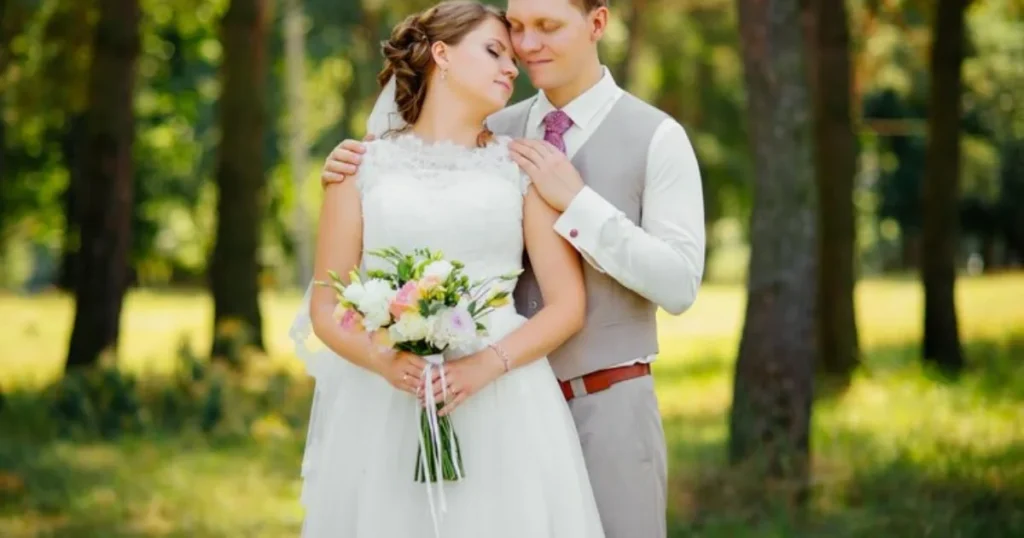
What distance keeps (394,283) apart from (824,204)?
11.2m

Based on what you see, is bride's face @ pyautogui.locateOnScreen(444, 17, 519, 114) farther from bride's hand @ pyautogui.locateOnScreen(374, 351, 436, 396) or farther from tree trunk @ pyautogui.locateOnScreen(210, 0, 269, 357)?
tree trunk @ pyautogui.locateOnScreen(210, 0, 269, 357)

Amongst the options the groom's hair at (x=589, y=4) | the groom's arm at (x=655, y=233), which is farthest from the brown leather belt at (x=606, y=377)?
the groom's hair at (x=589, y=4)

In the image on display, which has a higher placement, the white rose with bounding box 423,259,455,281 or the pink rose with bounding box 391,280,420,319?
the white rose with bounding box 423,259,455,281

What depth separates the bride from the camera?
14.7 feet

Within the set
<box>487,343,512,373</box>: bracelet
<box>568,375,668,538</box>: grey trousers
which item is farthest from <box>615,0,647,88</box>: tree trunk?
<box>487,343,512,373</box>: bracelet

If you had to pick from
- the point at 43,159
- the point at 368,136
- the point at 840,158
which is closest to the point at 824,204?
the point at 840,158

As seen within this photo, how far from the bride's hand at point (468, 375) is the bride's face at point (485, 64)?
77 centimetres

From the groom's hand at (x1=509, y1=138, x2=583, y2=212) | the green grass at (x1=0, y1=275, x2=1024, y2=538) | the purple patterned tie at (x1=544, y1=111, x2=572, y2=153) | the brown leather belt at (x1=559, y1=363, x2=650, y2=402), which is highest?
the purple patterned tie at (x1=544, y1=111, x2=572, y2=153)

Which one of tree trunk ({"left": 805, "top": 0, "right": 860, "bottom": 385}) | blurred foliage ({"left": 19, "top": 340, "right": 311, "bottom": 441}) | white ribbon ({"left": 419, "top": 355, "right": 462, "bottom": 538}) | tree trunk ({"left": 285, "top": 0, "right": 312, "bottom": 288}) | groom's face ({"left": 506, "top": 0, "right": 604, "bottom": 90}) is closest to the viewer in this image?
white ribbon ({"left": 419, "top": 355, "right": 462, "bottom": 538})

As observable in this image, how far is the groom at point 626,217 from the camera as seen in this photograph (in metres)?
4.60

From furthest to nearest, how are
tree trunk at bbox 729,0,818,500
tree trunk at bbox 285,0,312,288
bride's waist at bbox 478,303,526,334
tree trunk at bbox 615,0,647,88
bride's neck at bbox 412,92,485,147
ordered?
1. tree trunk at bbox 285,0,312,288
2. tree trunk at bbox 615,0,647,88
3. tree trunk at bbox 729,0,818,500
4. bride's neck at bbox 412,92,485,147
5. bride's waist at bbox 478,303,526,334

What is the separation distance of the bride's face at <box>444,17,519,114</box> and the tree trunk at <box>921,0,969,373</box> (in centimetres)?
1207

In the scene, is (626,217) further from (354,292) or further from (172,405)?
(172,405)

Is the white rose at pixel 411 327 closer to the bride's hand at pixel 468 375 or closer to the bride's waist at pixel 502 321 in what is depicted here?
the bride's hand at pixel 468 375
